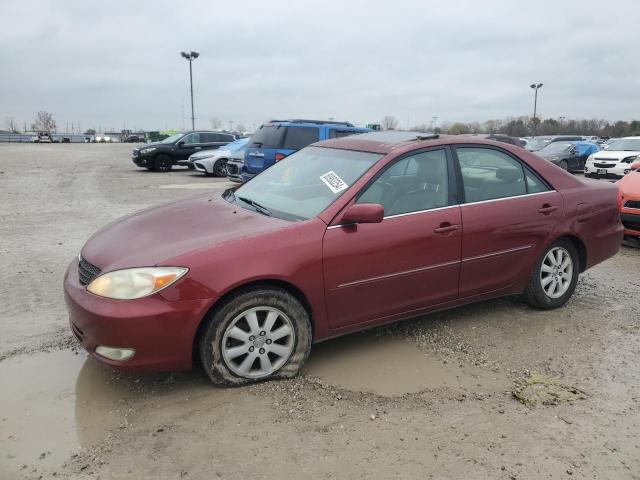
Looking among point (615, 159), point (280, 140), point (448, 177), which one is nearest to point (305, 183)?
point (448, 177)

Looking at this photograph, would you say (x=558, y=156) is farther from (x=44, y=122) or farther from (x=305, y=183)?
(x=44, y=122)

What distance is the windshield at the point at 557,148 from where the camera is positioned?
2158 centimetres

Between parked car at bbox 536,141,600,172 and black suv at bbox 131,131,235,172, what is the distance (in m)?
13.3

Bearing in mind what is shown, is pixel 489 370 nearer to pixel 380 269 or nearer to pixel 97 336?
pixel 380 269

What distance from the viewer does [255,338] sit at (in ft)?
10.9

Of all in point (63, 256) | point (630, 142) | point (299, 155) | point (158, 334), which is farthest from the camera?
point (630, 142)

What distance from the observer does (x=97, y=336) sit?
10.1ft

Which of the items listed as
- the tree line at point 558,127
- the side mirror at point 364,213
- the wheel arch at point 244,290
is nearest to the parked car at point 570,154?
the side mirror at point 364,213

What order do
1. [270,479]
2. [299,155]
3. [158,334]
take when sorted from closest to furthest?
1. [270,479]
2. [158,334]
3. [299,155]

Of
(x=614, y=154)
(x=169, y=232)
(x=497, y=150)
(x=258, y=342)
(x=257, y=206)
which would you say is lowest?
(x=258, y=342)

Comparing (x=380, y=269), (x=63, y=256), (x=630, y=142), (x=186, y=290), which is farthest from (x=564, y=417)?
(x=630, y=142)

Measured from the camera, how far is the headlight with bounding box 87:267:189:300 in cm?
304

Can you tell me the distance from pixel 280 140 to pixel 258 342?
935cm

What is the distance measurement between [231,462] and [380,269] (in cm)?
161
